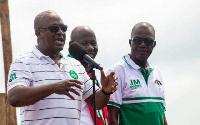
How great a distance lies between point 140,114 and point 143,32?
960 mm

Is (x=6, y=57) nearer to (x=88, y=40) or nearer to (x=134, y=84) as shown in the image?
(x=88, y=40)

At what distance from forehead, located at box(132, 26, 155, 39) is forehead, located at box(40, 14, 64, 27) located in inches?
50.8

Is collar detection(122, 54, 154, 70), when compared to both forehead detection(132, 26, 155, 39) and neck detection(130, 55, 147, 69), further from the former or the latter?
forehead detection(132, 26, 155, 39)

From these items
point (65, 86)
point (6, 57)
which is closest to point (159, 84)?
point (65, 86)

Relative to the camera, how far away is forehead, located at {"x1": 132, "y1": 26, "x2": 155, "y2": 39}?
217 inches

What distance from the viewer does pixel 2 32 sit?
8398 millimetres

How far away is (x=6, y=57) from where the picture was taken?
8359mm

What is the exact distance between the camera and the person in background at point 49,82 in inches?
155

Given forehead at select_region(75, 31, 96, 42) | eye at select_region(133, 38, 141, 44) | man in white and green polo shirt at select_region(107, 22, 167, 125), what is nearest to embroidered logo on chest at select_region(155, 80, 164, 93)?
man in white and green polo shirt at select_region(107, 22, 167, 125)

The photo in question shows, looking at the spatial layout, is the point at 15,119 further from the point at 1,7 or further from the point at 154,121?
the point at 154,121

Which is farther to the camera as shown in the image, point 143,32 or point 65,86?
point 143,32

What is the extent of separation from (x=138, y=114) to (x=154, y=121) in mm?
190

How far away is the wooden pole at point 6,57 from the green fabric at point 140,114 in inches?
136

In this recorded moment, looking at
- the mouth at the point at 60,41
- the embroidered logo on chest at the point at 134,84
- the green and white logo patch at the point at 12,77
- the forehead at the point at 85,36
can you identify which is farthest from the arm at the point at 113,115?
the green and white logo patch at the point at 12,77
